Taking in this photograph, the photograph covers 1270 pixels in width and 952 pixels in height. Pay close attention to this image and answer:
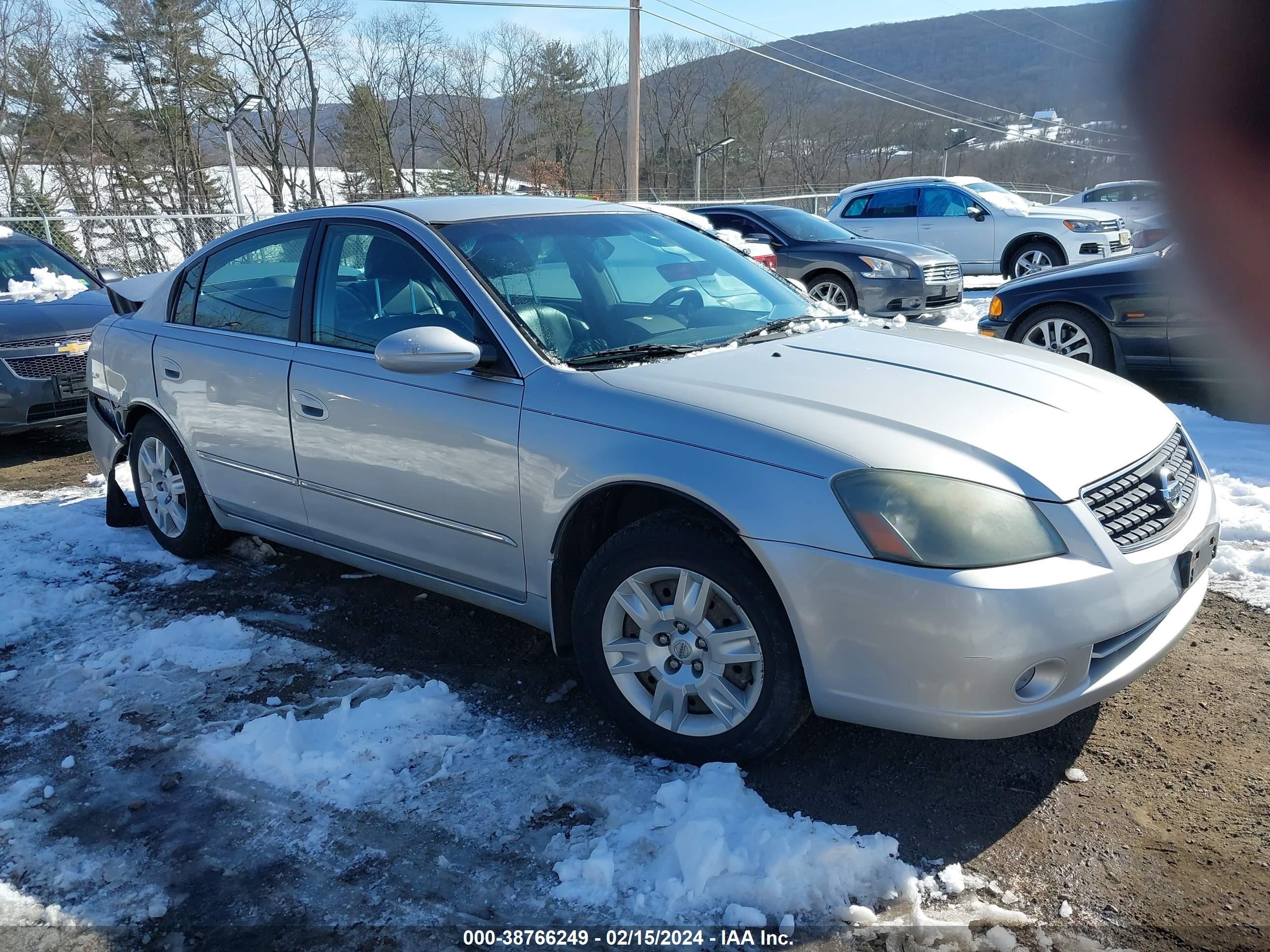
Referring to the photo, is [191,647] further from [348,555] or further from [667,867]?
[667,867]

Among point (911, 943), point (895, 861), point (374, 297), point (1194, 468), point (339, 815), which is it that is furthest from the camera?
point (374, 297)

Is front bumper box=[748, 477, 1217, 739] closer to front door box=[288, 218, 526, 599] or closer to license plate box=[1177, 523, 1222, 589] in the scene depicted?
license plate box=[1177, 523, 1222, 589]

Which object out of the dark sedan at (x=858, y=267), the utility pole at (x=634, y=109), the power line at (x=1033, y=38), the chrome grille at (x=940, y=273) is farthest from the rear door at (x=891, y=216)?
the power line at (x=1033, y=38)

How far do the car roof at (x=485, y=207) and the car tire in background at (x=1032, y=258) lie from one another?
10.9m

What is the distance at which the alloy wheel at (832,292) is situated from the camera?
10570 millimetres

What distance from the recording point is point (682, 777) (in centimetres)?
282

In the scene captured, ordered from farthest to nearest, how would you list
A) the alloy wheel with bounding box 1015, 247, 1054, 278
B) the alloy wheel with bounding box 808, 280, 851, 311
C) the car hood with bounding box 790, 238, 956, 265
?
the alloy wheel with bounding box 1015, 247, 1054, 278, the alloy wheel with bounding box 808, 280, 851, 311, the car hood with bounding box 790, 238, 956, 265

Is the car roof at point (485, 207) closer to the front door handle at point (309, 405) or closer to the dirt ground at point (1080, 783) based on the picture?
the front door handle at point (309, 405)

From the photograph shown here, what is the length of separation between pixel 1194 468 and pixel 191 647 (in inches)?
145

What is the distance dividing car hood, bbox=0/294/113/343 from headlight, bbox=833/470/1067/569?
21.8 ft

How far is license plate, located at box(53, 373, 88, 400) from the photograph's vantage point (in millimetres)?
6898

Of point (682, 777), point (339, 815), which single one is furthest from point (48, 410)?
point (682, 777)

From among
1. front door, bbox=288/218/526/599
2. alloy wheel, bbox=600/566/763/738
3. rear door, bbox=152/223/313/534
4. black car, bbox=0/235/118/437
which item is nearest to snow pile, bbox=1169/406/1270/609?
alloy wheel, bbox=600/566/763/738

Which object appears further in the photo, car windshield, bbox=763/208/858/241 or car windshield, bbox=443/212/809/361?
car windshield, bbox=763/208/858/241
